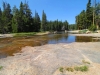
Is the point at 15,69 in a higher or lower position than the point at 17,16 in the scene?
lower

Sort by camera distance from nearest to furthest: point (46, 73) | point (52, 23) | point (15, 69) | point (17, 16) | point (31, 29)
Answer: point (46, 73) → point (15, 69) → point (17, 16) → point (31, 29) → point (52, 23)

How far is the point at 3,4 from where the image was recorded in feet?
216

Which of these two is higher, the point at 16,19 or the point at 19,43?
the point at 16,19

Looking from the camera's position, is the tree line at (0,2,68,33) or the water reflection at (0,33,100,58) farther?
the tree line at (0,2,68,33)

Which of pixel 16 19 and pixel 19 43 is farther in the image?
pixel 16 19

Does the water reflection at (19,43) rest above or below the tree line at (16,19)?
below

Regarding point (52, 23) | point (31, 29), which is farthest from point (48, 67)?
point (52, 23)

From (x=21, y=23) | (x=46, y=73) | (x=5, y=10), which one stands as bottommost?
(x=46, y=73)

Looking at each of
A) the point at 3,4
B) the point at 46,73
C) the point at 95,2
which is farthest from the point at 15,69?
the point at 3,4

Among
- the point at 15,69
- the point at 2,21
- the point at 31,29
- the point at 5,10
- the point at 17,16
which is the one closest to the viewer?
the point at 15,69

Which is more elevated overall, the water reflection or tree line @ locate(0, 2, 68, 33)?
tree line @ locate(0, 2, 68, 33)

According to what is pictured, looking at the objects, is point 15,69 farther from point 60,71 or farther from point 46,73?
point 60,71

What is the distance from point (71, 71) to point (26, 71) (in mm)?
2366

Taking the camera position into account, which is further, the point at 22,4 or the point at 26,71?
the point at 22,4
